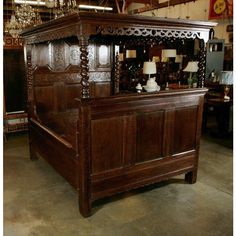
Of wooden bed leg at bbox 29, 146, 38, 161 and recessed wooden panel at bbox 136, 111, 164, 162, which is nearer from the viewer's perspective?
recessed wooden panel at bbox 136, 111, 164, 162

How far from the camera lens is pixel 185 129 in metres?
3.15

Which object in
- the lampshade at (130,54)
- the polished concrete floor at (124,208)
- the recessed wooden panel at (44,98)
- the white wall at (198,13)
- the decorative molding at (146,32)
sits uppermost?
the white wall at (198,13)

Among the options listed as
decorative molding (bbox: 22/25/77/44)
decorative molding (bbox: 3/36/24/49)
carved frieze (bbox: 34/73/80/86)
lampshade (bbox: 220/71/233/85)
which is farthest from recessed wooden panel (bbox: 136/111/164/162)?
decorative molding (bbox: 3/36/24/49)

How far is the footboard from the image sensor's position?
2.56 meters

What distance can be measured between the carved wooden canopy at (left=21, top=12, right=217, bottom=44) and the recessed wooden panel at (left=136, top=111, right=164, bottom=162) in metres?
0.82

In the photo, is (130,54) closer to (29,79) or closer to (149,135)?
(29,79)

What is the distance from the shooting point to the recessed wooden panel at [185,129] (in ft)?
10.1

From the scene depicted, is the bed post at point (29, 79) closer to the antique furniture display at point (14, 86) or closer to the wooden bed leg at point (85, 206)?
the antique furniture display at point (14, 86)

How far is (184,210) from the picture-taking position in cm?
282

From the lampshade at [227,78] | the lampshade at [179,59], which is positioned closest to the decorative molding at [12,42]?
the lampshade at [227,78]

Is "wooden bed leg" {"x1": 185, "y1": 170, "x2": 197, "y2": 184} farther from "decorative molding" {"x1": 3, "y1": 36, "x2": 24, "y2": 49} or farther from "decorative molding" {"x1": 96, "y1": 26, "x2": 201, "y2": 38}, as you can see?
"decorative molding" {"x1": 3, "y1": 36, "x2": 24, "y2": 49}

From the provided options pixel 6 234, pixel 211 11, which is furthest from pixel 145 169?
pixel 211 11

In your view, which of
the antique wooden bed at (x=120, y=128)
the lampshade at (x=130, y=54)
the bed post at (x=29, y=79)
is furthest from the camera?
the lampshade at (x=130, y=54)

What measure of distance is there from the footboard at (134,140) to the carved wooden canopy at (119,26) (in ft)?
1.93
